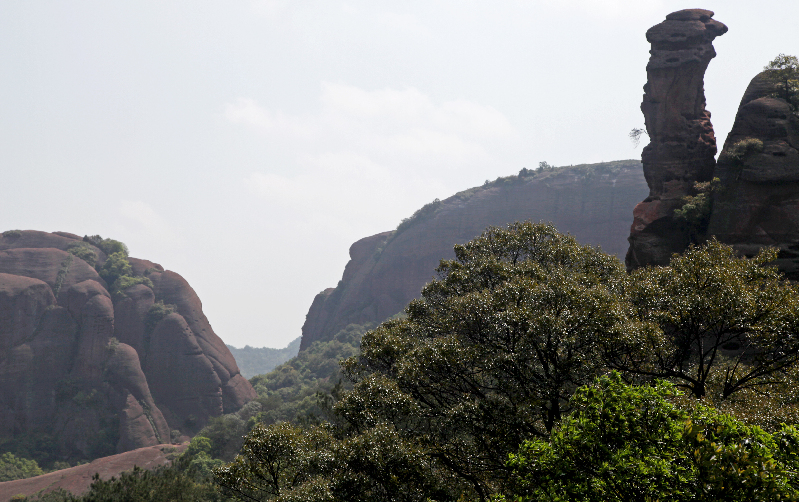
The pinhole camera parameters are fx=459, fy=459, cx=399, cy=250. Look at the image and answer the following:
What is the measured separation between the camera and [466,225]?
147500 millimetres

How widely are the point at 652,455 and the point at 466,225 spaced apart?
141m

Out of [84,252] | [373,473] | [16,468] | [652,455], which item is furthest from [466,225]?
[652,455]

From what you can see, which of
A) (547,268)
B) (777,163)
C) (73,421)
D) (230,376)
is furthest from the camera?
(230,376)

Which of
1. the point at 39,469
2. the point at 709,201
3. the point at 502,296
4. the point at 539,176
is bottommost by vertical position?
the point at 39,469

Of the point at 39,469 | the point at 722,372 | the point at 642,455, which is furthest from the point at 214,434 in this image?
the point at 642,455

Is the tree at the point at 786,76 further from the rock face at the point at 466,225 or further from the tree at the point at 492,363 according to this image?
the rock face at the point at 466,225

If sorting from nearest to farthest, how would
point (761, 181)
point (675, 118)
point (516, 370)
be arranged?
point (516, 370)
point (761, 181)
point (675, 118)

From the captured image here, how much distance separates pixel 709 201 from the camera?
39.6m

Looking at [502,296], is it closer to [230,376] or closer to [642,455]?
[642,455]

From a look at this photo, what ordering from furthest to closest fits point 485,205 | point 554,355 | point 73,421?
1. point 485,205
2. point 73,421
3. point 554,355

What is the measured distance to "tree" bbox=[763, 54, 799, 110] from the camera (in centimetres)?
3778

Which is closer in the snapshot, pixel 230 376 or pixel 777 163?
pixel 777 163

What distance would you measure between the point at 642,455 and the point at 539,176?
486 ft

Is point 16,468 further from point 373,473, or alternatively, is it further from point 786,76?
point 786,76
